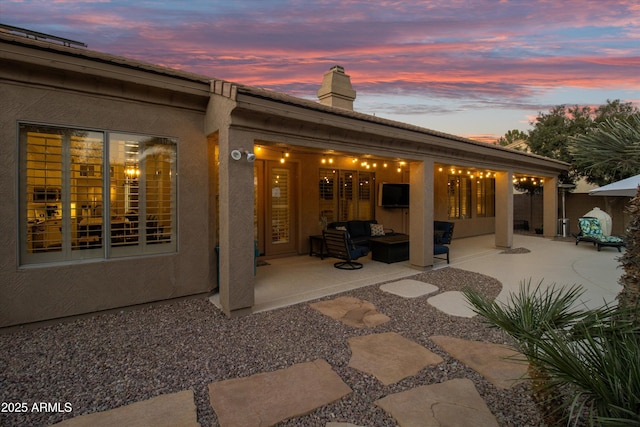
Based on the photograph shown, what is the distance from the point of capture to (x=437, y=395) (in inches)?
120

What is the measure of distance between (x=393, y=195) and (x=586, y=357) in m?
10.9

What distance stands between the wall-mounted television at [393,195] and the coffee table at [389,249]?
2746 mm

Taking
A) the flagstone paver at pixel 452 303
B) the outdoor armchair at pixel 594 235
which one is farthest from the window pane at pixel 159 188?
the outdoor armchair at pixel 594 235

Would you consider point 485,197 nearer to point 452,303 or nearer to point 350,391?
point 452,303

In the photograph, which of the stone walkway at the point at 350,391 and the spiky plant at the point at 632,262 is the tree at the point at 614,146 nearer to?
the spiky plant at the point at 632,262

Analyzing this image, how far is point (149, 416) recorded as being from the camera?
2.75 meters

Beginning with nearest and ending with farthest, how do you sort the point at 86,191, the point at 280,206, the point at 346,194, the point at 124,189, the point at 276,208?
the point at 86,191 → the point at 124,189 → the point at 276,208 → the point at 280,206 → the point at 346,194

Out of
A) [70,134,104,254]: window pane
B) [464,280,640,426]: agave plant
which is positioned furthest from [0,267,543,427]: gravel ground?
[70,134,104,254]: window pane

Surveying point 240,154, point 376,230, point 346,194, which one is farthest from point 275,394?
point 346,194

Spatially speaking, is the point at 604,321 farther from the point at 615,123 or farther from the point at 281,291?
the point at 281,291

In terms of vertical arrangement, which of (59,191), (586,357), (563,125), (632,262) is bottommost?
(586,357)

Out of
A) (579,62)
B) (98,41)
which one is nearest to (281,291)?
(98,41)

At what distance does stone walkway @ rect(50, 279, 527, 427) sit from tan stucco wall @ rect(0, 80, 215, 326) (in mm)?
2728

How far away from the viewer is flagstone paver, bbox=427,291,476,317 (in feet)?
17.5
